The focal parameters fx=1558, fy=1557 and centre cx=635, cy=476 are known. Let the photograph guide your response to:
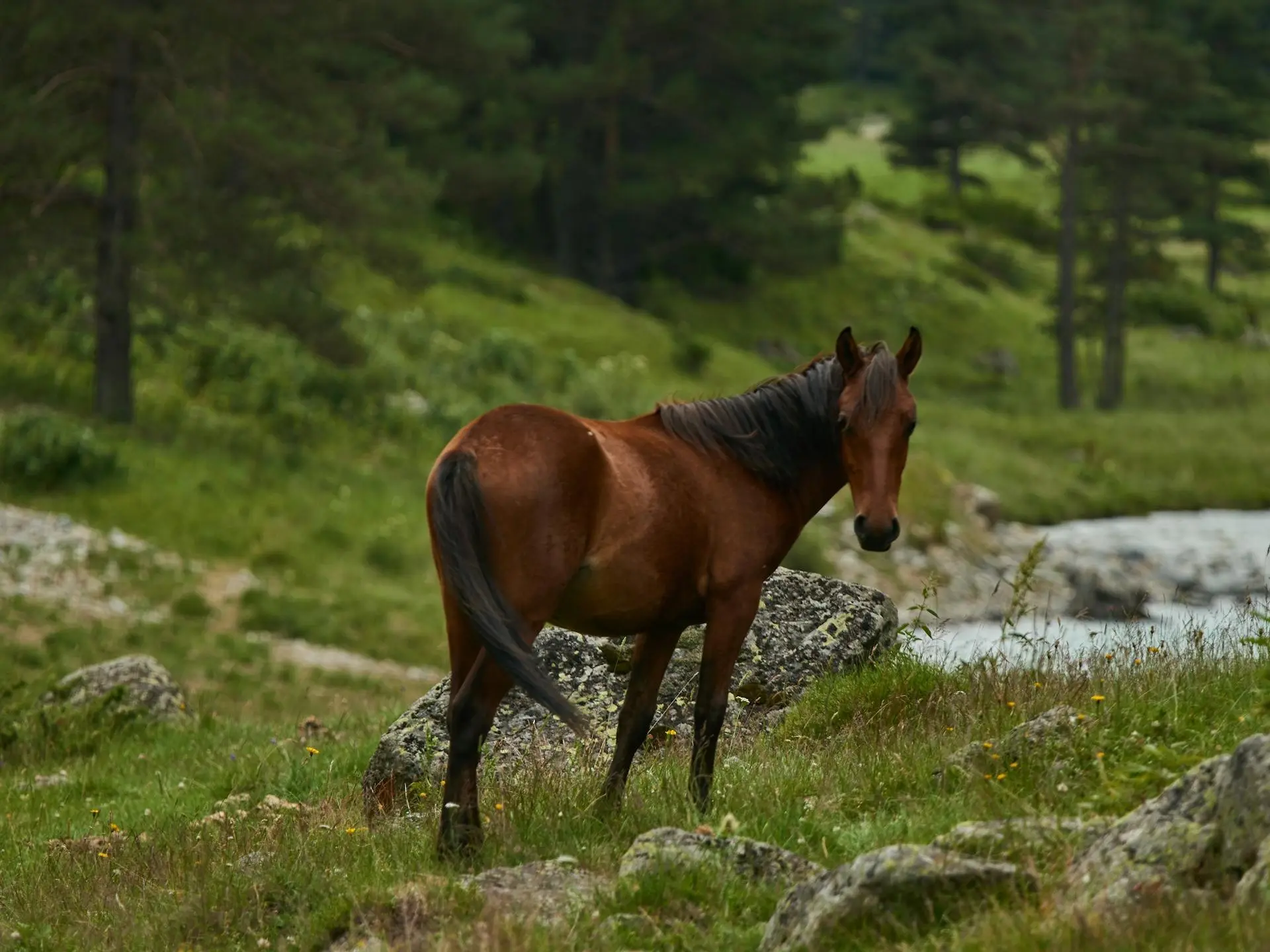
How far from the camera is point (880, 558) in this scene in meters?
29.4

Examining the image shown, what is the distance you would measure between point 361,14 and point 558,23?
14.1 meters

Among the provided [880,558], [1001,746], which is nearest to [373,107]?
[880,558]

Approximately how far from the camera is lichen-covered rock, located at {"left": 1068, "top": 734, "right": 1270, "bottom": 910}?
16.2ft

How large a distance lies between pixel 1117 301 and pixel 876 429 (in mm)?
43949

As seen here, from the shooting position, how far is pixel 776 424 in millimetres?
7285

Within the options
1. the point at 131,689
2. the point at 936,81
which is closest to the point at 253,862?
the point at 131,689

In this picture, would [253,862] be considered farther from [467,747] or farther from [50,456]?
[50,456]

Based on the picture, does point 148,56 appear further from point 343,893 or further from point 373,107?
point 343,893

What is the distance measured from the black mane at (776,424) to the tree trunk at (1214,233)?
52.7 m

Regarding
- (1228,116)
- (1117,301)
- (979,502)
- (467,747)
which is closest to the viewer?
(467,747)

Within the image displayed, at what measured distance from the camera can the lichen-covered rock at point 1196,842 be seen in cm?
493

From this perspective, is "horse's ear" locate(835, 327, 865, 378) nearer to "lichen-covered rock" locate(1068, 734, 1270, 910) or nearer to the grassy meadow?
the grassy meadow

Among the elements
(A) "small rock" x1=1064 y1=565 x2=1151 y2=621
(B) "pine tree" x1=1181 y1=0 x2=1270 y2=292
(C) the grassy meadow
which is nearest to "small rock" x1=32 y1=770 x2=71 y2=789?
(C) the grassy meadow

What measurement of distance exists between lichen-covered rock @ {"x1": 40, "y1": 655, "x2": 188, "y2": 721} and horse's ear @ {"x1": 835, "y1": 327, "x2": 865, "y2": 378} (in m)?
8.00
